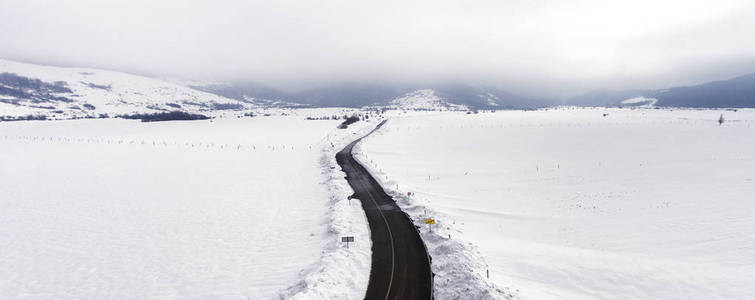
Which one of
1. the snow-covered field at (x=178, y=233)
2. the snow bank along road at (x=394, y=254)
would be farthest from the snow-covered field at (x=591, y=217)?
the snow-covered field at (x=178, y=233)

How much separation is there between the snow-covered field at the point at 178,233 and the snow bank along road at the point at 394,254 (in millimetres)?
1030

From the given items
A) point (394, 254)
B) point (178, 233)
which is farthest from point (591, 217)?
point (178, 233)

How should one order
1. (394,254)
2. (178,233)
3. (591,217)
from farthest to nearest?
(591,217)
(178,233)
(394,254)

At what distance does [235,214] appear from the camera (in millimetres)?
37031

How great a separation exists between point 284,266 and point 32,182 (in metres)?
53.5

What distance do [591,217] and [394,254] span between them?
73.3ft

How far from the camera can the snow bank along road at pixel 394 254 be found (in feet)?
70.1

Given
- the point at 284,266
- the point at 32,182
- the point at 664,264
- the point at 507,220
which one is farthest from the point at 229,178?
the point at 664,264

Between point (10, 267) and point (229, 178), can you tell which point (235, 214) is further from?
point (229, 178)

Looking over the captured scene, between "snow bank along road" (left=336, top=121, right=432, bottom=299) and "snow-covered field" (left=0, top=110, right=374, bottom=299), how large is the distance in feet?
3.38

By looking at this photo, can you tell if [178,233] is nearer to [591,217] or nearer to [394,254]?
[394,254]

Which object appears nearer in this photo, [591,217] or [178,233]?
[178,233]

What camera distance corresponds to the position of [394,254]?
1038 inches

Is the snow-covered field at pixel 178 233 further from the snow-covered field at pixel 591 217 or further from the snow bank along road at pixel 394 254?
the snow-covered field at pixel 591 217
